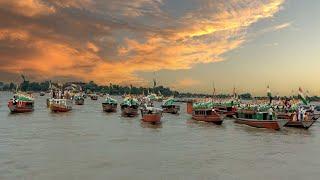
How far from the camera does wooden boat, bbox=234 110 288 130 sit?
81.2 metres

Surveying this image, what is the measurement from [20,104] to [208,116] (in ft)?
190

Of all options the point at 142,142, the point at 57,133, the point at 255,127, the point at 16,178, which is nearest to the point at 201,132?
the point at 255,127

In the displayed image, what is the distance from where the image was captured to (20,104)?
128375 mm

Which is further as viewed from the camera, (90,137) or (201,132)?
(201,132)

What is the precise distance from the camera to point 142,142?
6147cm

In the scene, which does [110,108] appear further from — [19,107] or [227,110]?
[227,110]

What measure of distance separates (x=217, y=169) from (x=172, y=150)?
40.8ft

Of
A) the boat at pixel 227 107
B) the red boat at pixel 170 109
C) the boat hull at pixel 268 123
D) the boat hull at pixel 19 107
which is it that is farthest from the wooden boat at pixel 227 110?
the boat hull at pixel 19 107

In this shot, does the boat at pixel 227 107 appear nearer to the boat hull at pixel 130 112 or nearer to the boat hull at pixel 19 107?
the boat hull at pixel 130 112

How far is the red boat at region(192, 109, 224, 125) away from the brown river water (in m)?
19.5

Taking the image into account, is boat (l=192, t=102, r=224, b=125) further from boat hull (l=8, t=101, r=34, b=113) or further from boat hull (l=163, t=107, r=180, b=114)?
boat hull (l=8, t=101, r=34, b=113)

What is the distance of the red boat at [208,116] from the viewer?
315ft

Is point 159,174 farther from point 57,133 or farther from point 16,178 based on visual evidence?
point 57,133

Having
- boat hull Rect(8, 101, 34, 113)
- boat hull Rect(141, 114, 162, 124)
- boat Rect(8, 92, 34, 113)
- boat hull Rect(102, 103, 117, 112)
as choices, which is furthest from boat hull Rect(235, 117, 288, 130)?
boat Rect(8, 92, 34, 113)
